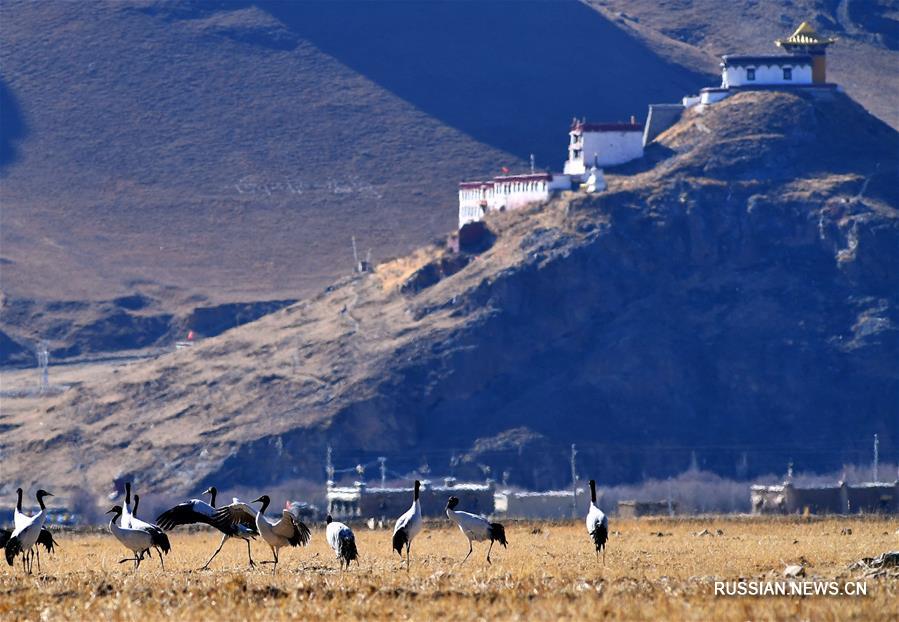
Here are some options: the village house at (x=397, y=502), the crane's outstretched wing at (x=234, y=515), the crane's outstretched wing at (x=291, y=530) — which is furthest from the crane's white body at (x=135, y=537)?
the village house at (x=397, y=502)

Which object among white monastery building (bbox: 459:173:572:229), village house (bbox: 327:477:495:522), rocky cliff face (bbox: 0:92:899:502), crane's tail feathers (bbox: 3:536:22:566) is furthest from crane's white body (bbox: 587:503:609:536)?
white monastery building (bbox: 459:173:572:229)

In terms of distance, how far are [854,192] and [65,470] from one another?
208 feet

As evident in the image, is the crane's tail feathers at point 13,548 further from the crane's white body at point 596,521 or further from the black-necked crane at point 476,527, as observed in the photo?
the crane's white body at point 596,521

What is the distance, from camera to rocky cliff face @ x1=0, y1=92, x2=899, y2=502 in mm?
166625

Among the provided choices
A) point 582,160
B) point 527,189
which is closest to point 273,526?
point 527,189

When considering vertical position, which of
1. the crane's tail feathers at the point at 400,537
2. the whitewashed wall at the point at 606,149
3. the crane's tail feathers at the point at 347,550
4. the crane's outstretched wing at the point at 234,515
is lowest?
the crane's tail feathers at the point at 347,550

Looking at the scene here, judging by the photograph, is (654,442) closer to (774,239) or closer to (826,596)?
(774,239)

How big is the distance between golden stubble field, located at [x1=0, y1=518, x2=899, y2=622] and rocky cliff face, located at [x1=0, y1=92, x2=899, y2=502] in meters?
107

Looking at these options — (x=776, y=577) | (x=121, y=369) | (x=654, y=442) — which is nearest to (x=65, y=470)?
(x=121, y=369)

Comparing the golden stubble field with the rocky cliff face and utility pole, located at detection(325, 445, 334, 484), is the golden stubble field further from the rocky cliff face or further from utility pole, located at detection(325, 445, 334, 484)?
the rocky cliff face

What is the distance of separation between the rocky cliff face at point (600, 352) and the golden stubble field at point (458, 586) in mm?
107486

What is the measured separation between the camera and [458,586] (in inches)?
1532

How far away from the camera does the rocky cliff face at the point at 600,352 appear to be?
16662 centimetres

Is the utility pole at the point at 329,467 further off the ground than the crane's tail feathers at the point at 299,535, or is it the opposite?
the utility pole at the point at 329,467
